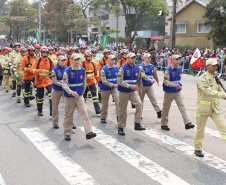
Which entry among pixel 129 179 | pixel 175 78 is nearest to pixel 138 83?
pixel 175 78

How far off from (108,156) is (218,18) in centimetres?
3030

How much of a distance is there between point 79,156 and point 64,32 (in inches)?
2578

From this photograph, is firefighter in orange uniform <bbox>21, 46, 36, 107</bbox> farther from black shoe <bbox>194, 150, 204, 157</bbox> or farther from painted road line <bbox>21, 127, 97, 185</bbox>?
black shoe <bbox>194, 150, 204, 157</bbox>

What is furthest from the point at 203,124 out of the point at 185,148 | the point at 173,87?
the point at 173,87

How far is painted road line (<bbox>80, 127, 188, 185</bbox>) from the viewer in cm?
569

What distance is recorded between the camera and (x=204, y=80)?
6.48 metres

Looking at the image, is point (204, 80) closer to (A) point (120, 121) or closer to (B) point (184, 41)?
(A) point (120, 121)

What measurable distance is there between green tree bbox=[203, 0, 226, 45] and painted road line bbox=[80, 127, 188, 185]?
28.3 metres

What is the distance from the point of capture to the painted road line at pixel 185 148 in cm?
641

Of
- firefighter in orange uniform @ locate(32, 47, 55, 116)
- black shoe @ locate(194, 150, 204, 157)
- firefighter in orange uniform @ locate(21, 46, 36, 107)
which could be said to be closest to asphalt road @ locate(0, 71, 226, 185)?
black shoe @ locate(194, 150, 204, 157)

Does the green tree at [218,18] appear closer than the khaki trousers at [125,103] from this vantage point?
No

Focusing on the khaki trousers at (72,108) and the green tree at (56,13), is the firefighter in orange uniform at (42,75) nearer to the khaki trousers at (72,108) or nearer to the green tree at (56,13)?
the khaki trousers at (72,108)

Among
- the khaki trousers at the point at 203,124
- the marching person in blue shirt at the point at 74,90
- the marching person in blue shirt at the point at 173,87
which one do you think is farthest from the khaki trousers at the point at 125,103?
the khaki trousers at the point at 203,124

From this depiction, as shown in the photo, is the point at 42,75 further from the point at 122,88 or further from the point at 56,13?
the point at 56,13
